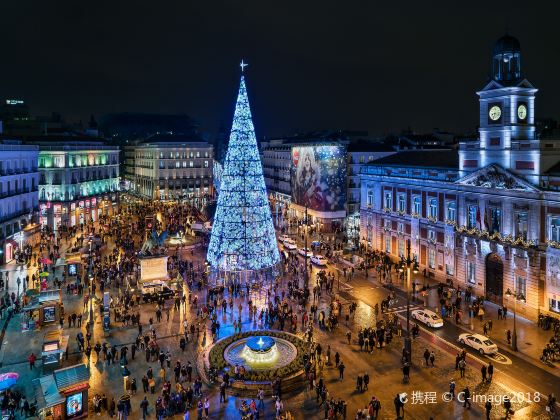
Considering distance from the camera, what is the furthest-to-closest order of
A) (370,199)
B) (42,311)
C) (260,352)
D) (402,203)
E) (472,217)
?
(370,199) < (402,203) < (472,217) < (42,311) < (260,352)

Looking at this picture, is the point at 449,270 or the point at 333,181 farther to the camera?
the point at 333,181

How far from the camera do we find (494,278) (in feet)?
122

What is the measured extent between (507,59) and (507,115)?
497 cm

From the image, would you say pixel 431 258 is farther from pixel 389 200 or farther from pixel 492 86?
pixel 492 86

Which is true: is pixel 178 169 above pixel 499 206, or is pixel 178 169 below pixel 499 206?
above

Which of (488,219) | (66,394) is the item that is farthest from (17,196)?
(488,219)

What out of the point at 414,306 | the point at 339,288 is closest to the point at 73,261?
the point at 339,288

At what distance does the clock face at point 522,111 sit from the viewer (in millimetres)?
36281

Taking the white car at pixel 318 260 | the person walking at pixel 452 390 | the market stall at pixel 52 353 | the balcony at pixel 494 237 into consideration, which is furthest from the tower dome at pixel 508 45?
the market stall at pixel 52 353

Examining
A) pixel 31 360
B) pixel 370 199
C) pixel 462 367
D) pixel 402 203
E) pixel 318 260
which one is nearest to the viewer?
pixel 462 367

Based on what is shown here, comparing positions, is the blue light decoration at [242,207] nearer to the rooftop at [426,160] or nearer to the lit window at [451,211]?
the lit window at [451,211]

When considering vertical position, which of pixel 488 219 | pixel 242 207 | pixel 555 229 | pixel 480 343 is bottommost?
pixel 480 343

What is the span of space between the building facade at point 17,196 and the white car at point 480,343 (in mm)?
45421

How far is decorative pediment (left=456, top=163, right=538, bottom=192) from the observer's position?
34.6m
